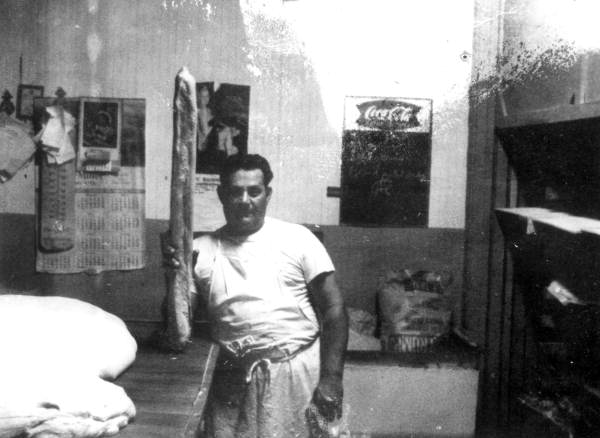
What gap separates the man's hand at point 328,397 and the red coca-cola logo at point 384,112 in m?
1.05

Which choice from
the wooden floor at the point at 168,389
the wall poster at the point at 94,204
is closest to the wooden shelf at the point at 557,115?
the wooden floor at the point at 168,389

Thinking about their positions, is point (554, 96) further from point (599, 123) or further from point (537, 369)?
point (537, 369)

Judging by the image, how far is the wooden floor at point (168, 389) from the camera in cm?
108

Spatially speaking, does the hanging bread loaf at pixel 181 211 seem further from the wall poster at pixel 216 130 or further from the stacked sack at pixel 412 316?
the stacked sack at pixel 412 316

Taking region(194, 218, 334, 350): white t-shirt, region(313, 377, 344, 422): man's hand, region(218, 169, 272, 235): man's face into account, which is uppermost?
region(218, 169, 272, 235): man's face

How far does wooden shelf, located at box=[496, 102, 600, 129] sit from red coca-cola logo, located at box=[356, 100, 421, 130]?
0.42m

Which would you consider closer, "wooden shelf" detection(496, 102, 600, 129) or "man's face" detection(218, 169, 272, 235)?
"wooden shelf" detection(496, 102, 600, 129)

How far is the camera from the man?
186 centimetres

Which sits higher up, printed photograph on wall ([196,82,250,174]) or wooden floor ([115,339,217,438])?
printed photograph on wall ([196,82,250,174])

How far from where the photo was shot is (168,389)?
1311 mm

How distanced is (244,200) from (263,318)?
0.39 meters

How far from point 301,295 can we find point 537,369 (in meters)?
1.01

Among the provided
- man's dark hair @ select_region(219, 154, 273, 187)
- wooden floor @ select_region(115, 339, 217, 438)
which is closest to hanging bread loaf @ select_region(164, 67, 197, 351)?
wooden floor @ select_region(115, 339, 217, 438)

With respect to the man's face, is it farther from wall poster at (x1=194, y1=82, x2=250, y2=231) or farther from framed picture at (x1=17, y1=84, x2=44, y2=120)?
framed picture at (x1=17, y1=84, x2=44, y2=120)
